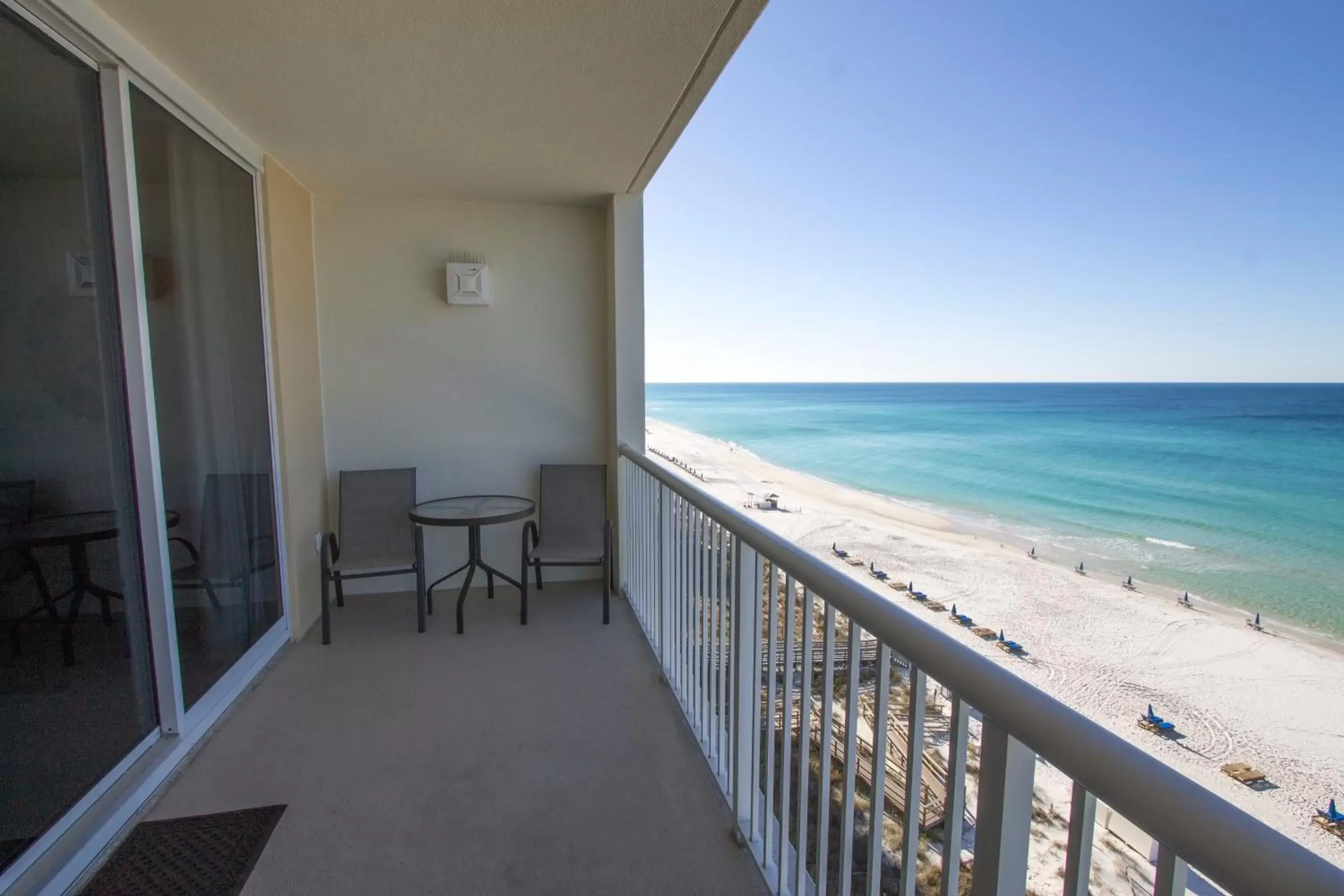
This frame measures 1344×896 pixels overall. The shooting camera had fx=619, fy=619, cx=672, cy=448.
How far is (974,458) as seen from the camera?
944 inches

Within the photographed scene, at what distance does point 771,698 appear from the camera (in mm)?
1474

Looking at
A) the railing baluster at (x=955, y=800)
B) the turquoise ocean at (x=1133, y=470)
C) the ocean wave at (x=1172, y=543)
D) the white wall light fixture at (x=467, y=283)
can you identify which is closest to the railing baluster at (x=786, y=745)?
the railing baluster at (x=955, y=800)

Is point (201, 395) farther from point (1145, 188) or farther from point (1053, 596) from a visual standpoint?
point (1145, 188)

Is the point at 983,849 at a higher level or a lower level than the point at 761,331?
lower

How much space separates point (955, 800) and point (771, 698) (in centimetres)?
68

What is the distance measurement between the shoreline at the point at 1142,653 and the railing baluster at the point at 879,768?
3.15 meters

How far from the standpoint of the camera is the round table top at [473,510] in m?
3.24

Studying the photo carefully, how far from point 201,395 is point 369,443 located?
4.57 ft

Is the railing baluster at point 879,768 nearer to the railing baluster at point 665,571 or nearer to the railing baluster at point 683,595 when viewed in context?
the railing baluster at point 683,595

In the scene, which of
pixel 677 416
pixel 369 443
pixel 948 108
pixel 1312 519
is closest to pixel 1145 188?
pixel 948 108

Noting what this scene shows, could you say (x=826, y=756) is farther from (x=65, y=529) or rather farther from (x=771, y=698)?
(x=65, y=529)

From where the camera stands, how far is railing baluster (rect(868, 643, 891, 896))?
0.97 metres

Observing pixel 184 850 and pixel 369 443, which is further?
pixel 369 443

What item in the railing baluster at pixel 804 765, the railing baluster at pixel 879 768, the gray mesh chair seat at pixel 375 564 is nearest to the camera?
the railing baluster at pixel 879 768
